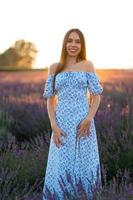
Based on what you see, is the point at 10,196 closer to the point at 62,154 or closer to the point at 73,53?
the point at 62,154

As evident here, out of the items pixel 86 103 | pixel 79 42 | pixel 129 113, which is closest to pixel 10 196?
pixel 86 103

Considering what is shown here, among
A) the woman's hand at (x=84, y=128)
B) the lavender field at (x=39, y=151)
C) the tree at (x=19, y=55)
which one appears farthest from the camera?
the tree at (x=19, y=55)

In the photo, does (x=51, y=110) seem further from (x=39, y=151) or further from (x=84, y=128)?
(x=39, y=151)

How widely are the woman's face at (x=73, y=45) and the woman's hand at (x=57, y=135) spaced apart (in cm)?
55

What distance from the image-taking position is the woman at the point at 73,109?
5059 mm

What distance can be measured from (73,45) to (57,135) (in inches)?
26.2

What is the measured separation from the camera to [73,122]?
5.09 meters

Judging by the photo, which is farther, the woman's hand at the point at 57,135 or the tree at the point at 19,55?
the tree at the point at 19,55

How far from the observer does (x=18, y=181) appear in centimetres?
583

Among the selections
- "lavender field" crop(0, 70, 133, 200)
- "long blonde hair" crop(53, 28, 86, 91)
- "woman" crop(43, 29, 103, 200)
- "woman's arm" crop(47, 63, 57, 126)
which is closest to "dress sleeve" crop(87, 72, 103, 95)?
"woman" crop(43, 29, 103, 200)

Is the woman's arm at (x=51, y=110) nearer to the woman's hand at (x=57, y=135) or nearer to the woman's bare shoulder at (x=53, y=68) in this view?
the woman's hand at (x=57, y=135)

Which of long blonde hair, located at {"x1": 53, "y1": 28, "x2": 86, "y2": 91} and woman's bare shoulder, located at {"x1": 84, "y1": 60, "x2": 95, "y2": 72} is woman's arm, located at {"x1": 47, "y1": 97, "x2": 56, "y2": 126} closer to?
long blonde hair, located at {"x1": 53, "y1": 28, "x2": 86, "y2": 91}

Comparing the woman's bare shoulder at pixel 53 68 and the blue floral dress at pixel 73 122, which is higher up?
the woman's bare shoulder at pixel 53 68

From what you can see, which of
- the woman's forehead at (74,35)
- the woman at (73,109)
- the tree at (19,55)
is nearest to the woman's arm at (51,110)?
the woman at (73,109)
